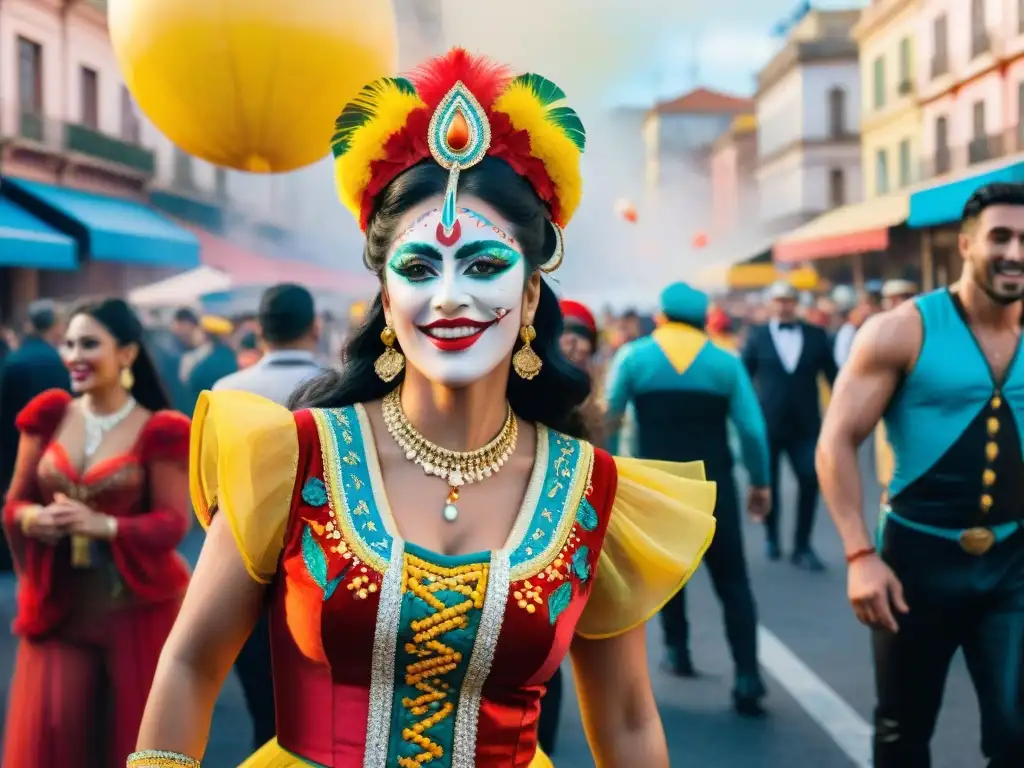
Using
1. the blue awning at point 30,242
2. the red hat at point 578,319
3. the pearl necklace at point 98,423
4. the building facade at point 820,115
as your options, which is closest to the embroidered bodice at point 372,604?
the pearl necklace at point 98,423

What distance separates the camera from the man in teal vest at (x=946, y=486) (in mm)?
4082

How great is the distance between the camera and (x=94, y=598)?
441 centimetres

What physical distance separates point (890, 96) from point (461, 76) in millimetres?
38347

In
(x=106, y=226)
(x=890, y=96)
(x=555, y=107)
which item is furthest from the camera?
(x=890, y=96)

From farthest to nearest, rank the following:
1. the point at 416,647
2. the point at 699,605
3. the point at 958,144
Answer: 1. the point at 958,144
2. the point at 699,605
3. the point at 416,647

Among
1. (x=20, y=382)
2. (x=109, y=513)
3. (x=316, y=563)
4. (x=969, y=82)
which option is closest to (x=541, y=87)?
(x=316, y=563)

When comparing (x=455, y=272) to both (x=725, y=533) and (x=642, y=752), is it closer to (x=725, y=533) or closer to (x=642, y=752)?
(x=642, y=752)

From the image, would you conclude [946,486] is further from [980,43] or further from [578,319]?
[980,43]

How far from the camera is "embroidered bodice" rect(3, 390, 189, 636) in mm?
4418

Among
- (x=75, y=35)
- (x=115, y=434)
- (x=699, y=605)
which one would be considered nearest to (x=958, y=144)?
(x=75, y=35)

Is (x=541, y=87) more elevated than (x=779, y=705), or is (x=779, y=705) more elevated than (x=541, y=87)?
(x=541, y=87)

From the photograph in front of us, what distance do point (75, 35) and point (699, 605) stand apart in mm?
21480

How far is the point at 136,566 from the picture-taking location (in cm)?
443

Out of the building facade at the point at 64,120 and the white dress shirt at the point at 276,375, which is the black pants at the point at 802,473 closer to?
the white dress shirt at the point at 276,375
